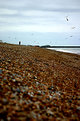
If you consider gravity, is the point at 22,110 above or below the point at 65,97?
above

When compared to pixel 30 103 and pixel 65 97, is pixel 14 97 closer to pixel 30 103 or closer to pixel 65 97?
pixel 30 103

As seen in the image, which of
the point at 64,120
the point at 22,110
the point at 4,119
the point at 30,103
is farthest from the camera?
the point at 30,103

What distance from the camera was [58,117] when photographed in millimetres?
3992

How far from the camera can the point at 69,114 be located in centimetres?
438

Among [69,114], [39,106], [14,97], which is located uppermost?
[14,97]

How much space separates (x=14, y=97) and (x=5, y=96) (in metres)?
0.33

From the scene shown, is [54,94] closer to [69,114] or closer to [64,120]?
[69,114]

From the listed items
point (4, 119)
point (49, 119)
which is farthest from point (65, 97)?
point (4, 119)

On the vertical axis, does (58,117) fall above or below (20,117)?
below

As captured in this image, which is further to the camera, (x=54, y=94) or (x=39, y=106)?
(x=54, y=94)

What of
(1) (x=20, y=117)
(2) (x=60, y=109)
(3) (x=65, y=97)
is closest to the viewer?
(1) (x=20, y=117)

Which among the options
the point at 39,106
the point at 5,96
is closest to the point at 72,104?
the point at 39,106

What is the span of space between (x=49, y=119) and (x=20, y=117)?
1.04 m

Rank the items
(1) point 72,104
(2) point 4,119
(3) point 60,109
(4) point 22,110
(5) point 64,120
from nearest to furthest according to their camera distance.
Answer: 1. (2) point 4,119
2. (4) point 22,110
3. (5) point 64,120
4. (3) point 60,109
5. (1) point 72,104
